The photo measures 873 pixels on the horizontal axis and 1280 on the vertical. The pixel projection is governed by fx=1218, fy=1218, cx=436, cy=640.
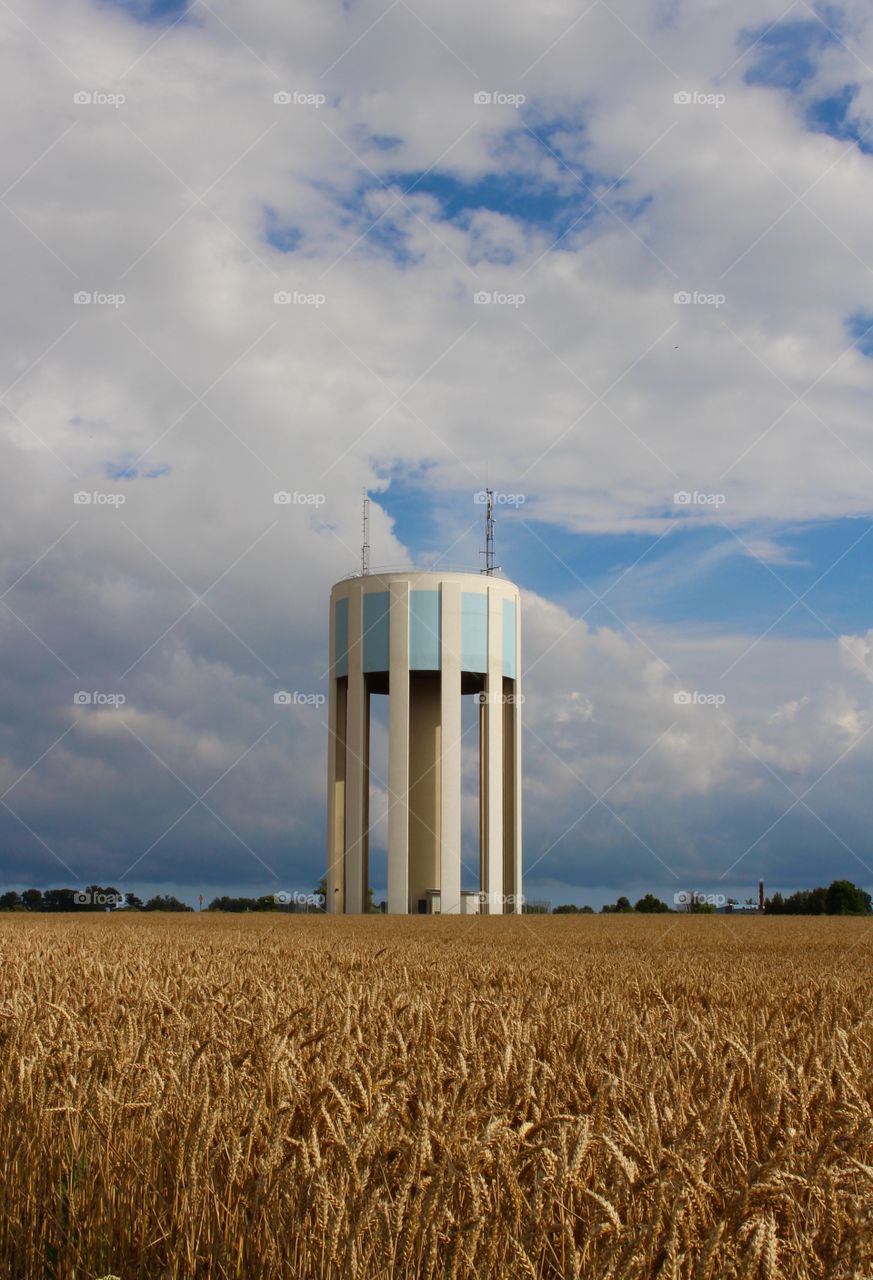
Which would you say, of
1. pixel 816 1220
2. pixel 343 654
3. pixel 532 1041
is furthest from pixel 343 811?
pixel 816 1220

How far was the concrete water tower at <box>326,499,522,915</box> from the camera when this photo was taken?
56.2 metres

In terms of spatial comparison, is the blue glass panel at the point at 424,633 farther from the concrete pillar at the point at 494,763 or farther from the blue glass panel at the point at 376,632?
the concrete pillar at the point at 494,763

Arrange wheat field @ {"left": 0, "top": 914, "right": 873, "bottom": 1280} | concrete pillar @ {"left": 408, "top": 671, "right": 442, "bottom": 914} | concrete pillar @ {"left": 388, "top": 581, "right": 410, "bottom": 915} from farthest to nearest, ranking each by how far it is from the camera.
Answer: concrete pillar @ {"left": 408, "top": 671, "right": 442, "bottom": 914} < concrete pillar @ {"left": 388, "top": 581, "right": 410, "bottom": 915} < wheat field @ {"left": 0, "top": 914, "right": 873, "bottom": 1280}

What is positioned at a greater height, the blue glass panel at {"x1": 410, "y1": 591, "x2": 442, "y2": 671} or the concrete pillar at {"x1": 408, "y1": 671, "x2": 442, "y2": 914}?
the blue glass panel at {"x1": 410, "y1": 591, "x2": 442, "y2": 671}

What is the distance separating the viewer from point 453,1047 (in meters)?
6.43

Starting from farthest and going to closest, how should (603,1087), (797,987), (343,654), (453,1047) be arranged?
(343,654)
(797,987)
(453,1047)
(603,1087)

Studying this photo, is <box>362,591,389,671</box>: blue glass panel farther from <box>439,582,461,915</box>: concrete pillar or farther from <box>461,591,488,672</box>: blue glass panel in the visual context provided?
<box>461,591,488,672</box>: blue glass panel

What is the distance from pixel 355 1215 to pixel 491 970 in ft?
35.5

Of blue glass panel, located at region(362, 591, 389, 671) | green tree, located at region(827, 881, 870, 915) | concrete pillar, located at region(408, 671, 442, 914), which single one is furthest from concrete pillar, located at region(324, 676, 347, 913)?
green tree, located at region(827, 881, 870, 915)

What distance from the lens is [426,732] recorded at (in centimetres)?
5797

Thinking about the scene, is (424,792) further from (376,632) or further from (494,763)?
(376,632)

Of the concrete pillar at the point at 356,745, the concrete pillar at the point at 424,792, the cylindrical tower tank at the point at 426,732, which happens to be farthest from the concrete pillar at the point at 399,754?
Answer: the concrete pillar at the point at 356,745

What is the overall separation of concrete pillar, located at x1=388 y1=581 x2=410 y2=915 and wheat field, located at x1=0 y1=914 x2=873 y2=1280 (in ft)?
151

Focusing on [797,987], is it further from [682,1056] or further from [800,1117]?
[800,1117]
